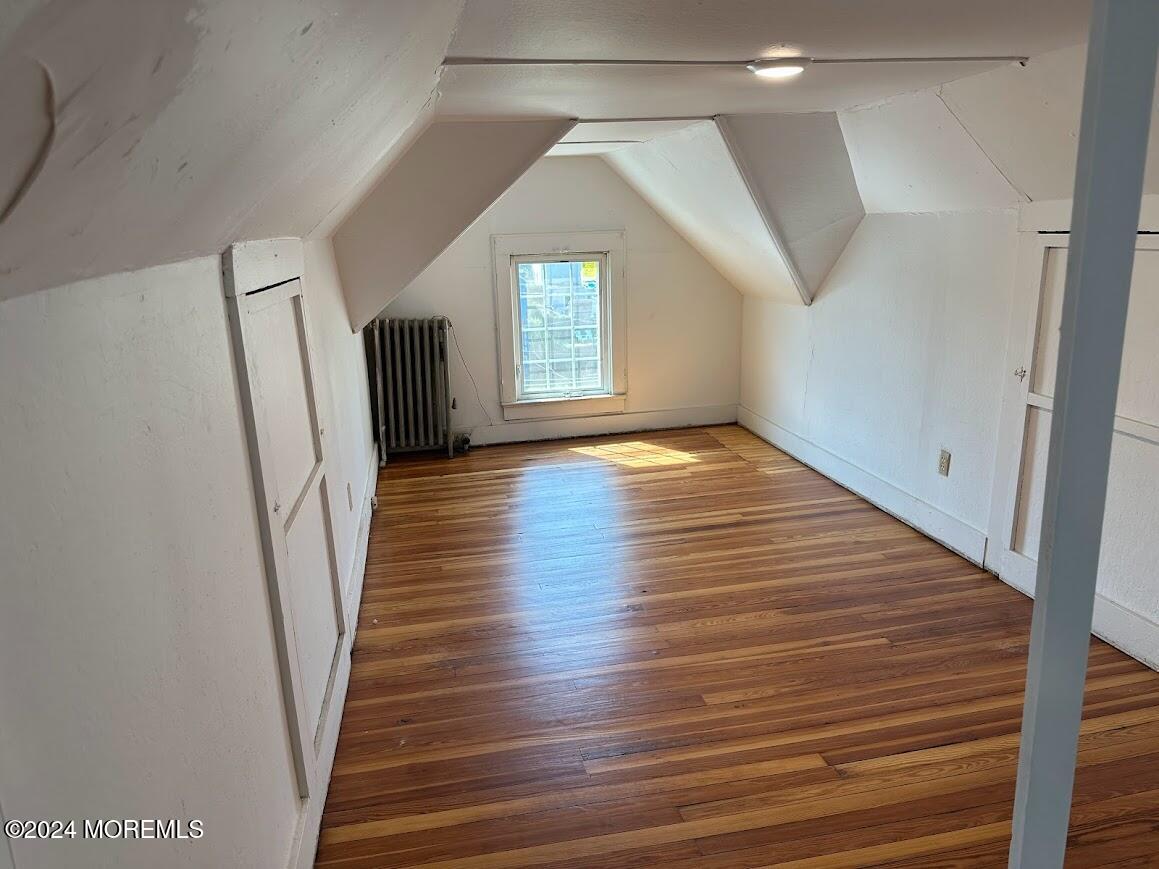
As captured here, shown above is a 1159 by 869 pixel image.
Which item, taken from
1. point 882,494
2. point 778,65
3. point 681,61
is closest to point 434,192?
point 681,61

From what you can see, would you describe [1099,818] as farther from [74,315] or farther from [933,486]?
[74,315]

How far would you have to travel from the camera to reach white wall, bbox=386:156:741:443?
17.6 ft

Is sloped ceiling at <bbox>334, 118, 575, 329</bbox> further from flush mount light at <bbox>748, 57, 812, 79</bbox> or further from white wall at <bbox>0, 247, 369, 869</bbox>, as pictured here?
white wall at <bbox>0, 247, 369, 869</bbox>

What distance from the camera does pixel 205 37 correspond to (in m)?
0.73

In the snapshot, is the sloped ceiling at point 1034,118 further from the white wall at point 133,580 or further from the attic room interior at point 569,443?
the white wall at point 133,580

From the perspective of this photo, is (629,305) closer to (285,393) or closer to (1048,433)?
(1048,433)

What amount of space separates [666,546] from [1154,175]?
2.34 meters

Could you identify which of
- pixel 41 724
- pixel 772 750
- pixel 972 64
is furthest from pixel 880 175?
pixel 41 724

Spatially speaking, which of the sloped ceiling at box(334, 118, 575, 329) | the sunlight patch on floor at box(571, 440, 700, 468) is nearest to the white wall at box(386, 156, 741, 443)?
the sunlight patch on floor at box(571, 440, 700, 468)

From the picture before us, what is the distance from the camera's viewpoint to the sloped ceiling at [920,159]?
10.3 ft

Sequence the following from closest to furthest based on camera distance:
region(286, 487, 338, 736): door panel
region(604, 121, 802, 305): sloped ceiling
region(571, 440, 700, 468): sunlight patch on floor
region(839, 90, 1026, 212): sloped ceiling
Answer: region(286, 487, 338, 736): door panel
region(839, 90, 1026, 212): sloped ceiling
region(604, 121, 802, 305): sloped ceiling
region(571, 440, 700, 468): sunlight patch on floor

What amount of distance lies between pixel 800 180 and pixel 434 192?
71.7 inches

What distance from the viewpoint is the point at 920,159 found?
3414 mm

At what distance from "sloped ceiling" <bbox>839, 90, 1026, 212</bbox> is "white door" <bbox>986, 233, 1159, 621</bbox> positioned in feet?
1.07
